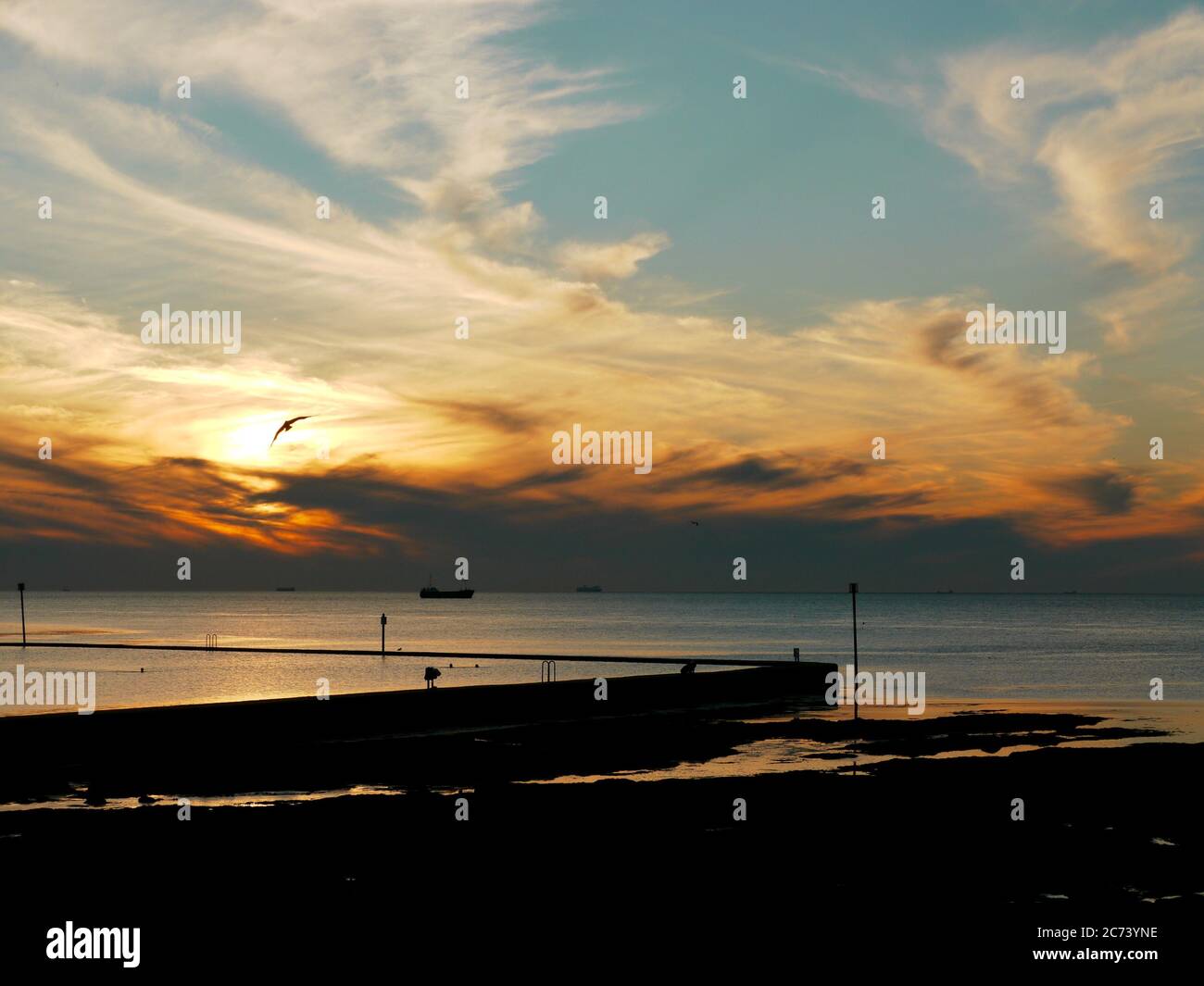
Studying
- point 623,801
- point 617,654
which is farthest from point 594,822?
point 617,654

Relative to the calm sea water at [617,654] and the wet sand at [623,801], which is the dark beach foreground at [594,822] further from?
the calm sea water at [617,654]

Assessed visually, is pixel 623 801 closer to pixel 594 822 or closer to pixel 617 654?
pixel 594 822

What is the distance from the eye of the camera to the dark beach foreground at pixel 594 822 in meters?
18.7

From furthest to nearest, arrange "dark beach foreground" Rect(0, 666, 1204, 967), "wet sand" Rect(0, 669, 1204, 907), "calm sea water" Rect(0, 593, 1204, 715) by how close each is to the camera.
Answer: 1. "calm sea water" Rect(0, 593, 1204, 715)
2. "wet sand" Rect(0, 669, 1204, 907)
3. "dark beach foreground" Rect(0, 666, 1204, 967)

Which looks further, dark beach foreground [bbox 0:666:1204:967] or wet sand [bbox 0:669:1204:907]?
wet sand [bbox 0:669:1204:907]

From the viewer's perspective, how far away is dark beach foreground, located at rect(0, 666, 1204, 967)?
18.7m

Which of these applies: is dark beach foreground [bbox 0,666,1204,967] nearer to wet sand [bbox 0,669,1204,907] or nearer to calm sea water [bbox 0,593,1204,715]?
wet sand [bbox 0,669,1204,907]

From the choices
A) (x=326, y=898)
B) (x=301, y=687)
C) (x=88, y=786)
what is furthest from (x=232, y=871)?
(x=301, y=687)

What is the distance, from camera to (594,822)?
24.7 metres

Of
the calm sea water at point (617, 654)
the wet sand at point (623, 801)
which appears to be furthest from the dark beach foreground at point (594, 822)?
the calm sea water at point (617, 654)

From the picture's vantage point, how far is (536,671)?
307 ft

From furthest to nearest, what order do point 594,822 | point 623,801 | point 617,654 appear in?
point 617,654 < point 623,801 < point 594,822

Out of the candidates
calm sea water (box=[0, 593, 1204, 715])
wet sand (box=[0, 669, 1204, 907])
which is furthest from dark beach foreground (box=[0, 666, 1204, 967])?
calm sea water (box=[0, 593, 1204, 715])
